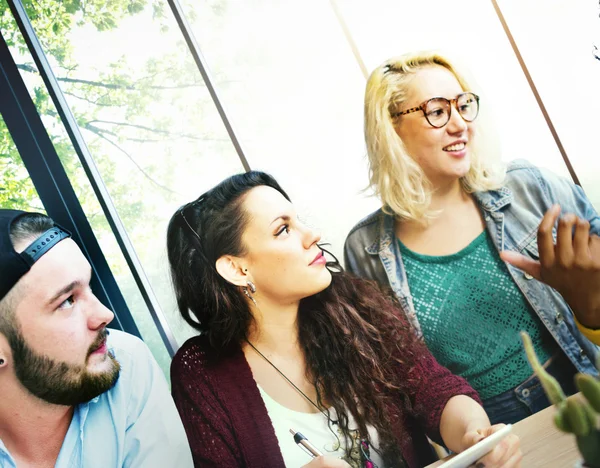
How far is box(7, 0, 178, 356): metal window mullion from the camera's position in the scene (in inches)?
73.8

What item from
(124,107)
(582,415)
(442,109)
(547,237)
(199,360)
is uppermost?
(124,107)

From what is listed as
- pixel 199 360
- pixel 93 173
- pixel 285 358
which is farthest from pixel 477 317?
pixel 93 173

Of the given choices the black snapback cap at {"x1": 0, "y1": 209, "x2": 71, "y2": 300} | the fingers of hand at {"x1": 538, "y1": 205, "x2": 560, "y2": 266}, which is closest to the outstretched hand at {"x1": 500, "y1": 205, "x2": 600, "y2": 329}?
the fingers of hand at {"x1": 538, "y1": 205, "x2": 560, "y2": 266}

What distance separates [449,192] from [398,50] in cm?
51

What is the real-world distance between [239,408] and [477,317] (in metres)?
0.80

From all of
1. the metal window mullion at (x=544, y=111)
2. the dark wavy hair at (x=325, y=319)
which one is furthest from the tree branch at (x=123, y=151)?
the metal window mullion at (x=544, y=111)

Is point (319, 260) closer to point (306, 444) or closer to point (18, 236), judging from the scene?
point (306, 444)

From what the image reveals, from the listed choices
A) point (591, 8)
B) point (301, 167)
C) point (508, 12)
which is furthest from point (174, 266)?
point (591, 8)

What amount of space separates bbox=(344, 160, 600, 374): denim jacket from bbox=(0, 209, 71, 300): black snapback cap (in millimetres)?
939

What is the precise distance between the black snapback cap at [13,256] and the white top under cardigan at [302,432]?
78 cm

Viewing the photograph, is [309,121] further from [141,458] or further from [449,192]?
[141,458]

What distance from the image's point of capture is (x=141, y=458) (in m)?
1.70

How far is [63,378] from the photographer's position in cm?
166

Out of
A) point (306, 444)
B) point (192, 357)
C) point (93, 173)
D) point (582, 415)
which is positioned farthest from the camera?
point (93, 173)
